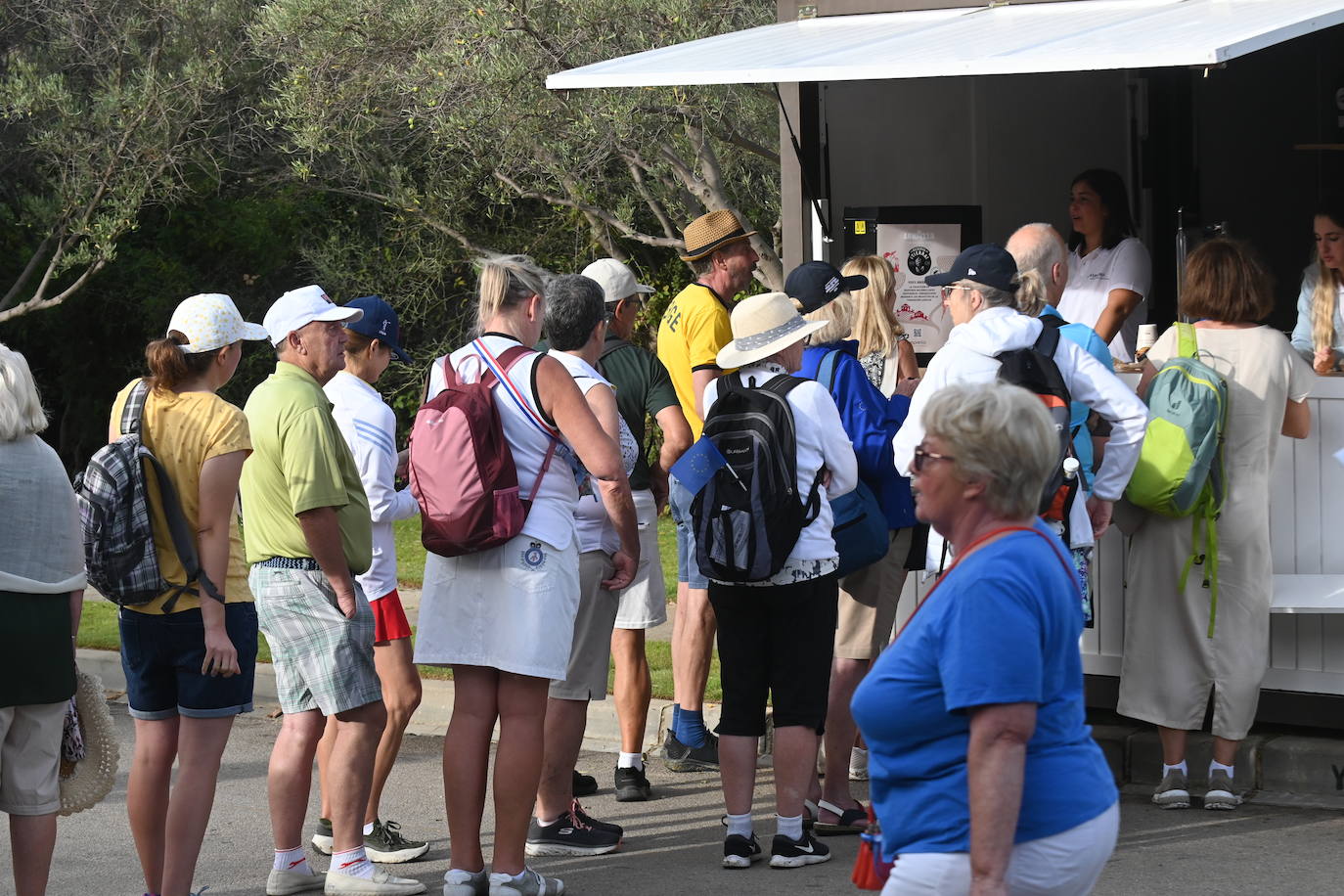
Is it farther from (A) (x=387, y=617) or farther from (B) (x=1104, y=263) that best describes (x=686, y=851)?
(B) (x=1104, y=263)

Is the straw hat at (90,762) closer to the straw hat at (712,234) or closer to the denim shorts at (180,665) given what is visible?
the denim shorts at (180,665)

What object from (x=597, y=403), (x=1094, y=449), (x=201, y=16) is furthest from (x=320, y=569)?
(x=201, y=16)

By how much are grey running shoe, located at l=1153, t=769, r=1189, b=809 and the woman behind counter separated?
2.24 metres

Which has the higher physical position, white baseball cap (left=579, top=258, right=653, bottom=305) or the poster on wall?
the poster on wall

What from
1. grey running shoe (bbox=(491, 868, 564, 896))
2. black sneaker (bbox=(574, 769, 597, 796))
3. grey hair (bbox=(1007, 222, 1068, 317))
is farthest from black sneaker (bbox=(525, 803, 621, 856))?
grey hair (bbox=(1007, 222, 1068, 317))

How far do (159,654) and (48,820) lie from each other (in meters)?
0.58

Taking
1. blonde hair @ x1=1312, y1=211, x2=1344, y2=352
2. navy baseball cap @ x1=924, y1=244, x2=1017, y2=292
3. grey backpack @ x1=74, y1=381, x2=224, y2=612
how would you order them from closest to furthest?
1. grey backpack @ x1=74, y1=381, x2=224, y2=612
2. navy baseball cap @ x1=924, y1=244, x2=1017, y2=292
3. blonde hair @ x1=1312, y1=211, x2=1344, y2=352

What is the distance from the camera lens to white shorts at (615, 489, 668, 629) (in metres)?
6.41

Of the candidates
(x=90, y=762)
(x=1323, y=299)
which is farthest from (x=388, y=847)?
(x=1323, y=299)

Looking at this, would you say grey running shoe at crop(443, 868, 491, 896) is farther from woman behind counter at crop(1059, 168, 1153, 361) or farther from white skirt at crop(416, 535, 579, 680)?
woman behind counter at crop(1059, 168, 1153, 361)

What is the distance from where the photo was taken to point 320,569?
503 cm

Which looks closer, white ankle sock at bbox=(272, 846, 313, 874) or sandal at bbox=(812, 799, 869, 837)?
white ankle sock at bbox=(272, 846, 313, 874)

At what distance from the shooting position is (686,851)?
5.70 m

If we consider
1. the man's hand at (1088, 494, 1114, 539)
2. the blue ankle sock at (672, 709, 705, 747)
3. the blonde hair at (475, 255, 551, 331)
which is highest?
the blonde hair at (475, 255, 551, 331)
